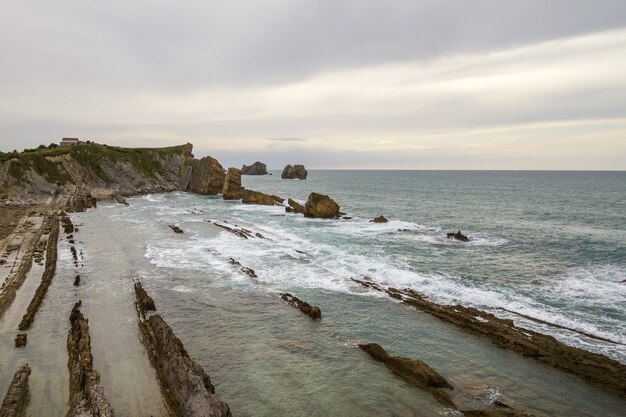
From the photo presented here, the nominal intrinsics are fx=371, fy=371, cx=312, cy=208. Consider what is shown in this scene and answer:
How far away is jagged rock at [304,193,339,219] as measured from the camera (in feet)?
204

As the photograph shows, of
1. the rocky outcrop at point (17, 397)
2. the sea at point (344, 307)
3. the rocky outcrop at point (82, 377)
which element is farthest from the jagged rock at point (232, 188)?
the rocky outcrop at point (17, 397)

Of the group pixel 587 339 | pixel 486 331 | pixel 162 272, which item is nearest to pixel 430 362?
pixel 486 331

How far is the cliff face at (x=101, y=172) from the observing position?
77375 millimetres

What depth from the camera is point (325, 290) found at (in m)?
27.5

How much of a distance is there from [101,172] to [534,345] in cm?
10984

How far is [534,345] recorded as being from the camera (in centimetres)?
1884

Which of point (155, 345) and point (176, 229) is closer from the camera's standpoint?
point (155, 345)

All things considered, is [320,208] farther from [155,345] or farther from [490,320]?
[155,345]

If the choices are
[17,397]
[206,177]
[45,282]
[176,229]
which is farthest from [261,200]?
[17,397]

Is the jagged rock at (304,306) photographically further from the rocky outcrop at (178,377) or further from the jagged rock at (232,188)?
the jagged rock at (232,188)

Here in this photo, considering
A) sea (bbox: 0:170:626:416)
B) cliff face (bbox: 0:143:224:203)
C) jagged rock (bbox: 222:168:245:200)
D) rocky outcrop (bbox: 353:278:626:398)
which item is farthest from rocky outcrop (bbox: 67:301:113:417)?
jagged rock (bbox: 222:168:245:200)

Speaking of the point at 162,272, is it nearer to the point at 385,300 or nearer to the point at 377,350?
the point at 385,300

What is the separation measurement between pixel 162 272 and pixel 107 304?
7.38m

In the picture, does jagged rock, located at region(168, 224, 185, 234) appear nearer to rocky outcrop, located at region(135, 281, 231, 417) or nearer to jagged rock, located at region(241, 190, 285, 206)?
rocky outcrop, located at region(135, 281, 231, 417)
